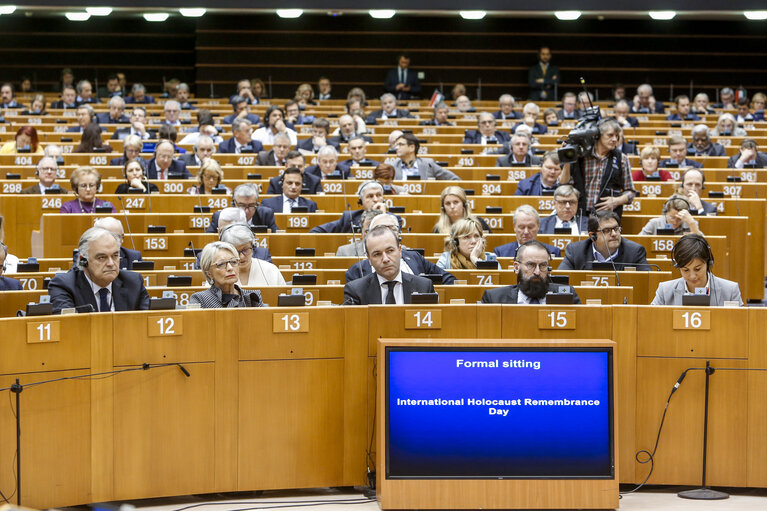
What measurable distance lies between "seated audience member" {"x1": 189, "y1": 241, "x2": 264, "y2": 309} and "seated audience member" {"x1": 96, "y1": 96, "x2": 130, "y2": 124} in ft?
27.4

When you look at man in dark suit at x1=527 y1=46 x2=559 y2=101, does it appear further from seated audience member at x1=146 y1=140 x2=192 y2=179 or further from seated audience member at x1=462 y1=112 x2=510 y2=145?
seated audience member at x1=146 y1=140 x2=192 y2=179

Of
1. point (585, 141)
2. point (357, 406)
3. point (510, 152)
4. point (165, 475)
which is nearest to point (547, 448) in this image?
point (357, 406)

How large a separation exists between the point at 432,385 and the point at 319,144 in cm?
678

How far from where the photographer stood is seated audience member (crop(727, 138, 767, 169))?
949 centimetres

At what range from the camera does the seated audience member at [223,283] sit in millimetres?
4152

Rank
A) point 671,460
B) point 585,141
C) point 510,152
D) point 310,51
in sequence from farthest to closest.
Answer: point 310,51 < point 510,152 < point 585,141 < point 671,460

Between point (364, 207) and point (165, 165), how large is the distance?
2.74m

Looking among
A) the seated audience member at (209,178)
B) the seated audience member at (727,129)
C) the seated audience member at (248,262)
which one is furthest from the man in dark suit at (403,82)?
the seated audience member at (248,262)

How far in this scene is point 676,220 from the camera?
6.41 m

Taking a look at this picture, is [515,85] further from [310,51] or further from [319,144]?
[319,144]

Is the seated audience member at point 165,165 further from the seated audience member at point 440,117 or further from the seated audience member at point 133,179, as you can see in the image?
the seated audience member at point 440,117

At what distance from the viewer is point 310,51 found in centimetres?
1634

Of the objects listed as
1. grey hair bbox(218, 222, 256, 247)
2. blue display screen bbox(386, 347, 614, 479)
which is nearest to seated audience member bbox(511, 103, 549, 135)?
grey hair bbox(218, 222, 256, 247)

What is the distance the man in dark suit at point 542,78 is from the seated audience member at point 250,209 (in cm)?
891
